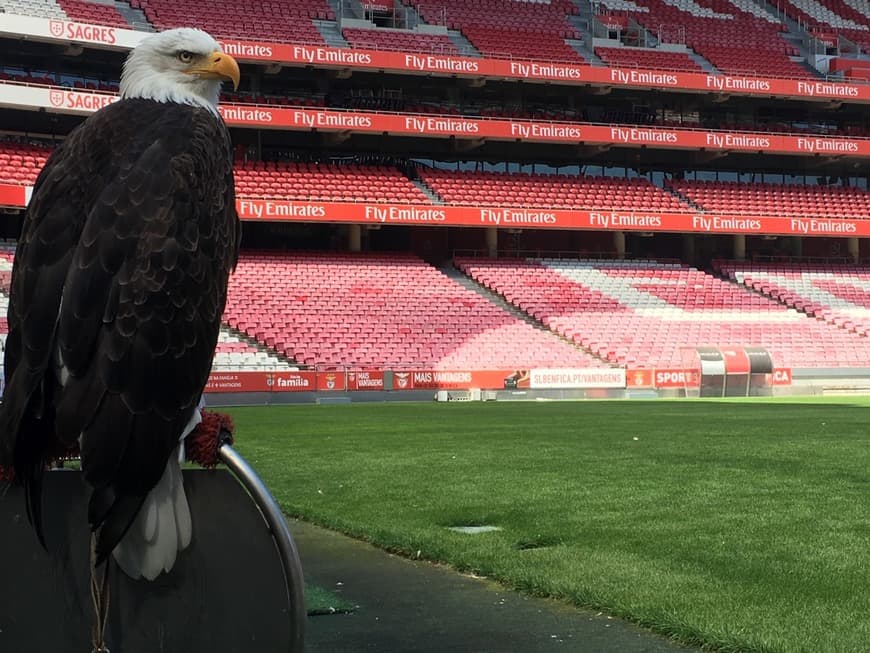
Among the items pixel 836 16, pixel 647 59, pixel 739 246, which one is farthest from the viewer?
pixel 836 16

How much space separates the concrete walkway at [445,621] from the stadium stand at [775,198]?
4154 cm

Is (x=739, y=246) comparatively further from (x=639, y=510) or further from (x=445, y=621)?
(x=445, y=621)

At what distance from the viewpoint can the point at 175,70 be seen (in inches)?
132

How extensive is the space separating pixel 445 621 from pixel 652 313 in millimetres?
34952

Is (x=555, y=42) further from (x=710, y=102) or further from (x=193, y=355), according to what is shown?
(x=193, y=355)

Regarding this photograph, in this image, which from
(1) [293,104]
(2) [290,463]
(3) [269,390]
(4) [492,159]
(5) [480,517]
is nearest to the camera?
(5) [480,517]

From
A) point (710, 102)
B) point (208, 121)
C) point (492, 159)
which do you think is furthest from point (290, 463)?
point (710, 102)

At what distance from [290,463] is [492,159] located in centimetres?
3512

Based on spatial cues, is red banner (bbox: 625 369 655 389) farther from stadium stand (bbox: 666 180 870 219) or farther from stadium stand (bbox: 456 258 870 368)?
stadium stand (bbox: 666 180 870 219)

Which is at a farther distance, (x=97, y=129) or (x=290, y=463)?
(x=290, y=463)

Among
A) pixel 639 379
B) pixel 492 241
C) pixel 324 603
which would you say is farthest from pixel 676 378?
pixel 324 603

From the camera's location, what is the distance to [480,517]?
8.33m

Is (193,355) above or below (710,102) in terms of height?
below

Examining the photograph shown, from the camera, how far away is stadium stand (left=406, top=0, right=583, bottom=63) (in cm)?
4550
